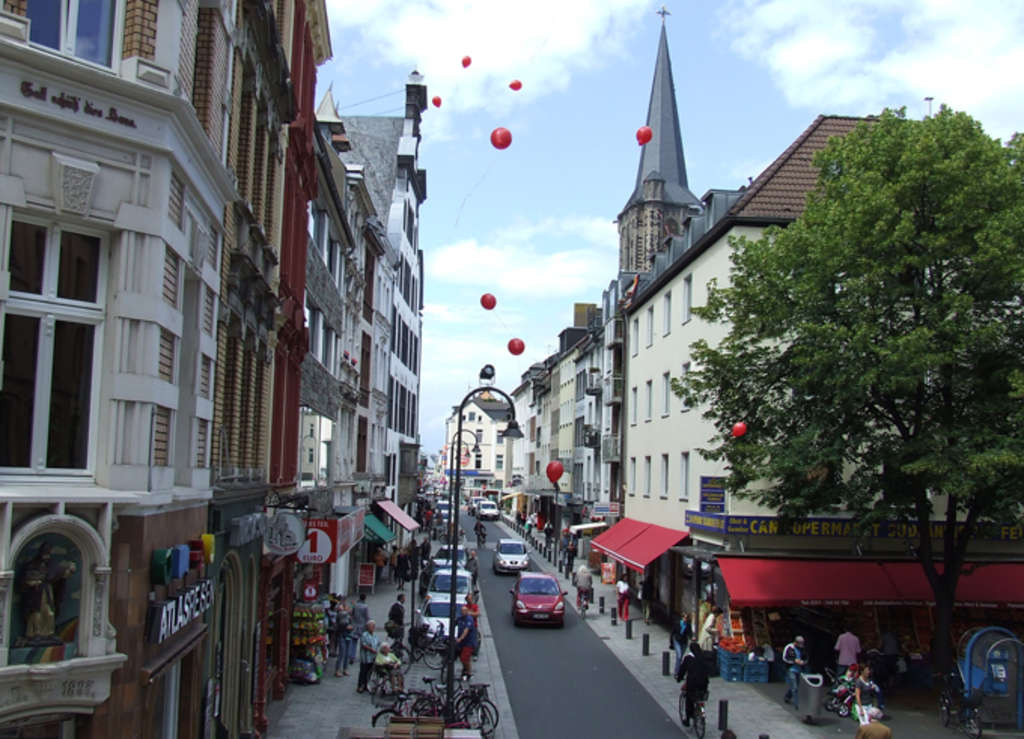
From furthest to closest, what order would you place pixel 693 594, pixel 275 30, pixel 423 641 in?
pixel 693 594 < pixel 423 641 < pixel 275 30

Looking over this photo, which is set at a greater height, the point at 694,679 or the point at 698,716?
the point at 694,679

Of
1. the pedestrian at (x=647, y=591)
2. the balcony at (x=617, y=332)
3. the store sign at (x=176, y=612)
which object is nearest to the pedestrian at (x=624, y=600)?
the pedestrian at (x=647, y=591)

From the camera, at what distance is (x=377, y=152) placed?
49.6m

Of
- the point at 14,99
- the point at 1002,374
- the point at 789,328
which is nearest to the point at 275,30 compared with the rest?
the point at 14,99

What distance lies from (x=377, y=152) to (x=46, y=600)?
44594mm

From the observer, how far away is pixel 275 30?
1422 cm

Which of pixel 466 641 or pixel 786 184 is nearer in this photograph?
pixel 466 641

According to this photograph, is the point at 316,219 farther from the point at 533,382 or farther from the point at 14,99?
the point at 533,382

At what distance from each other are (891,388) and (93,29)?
1548cm

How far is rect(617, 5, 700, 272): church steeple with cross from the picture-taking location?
95.1m

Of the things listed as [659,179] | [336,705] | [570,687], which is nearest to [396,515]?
[570,687]

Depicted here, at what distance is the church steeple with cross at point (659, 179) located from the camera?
95.1 m

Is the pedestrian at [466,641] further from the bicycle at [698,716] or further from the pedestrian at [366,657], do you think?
the bicycle at [698,716]

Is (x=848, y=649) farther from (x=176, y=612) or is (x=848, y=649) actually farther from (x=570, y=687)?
(x=176, y=612)
